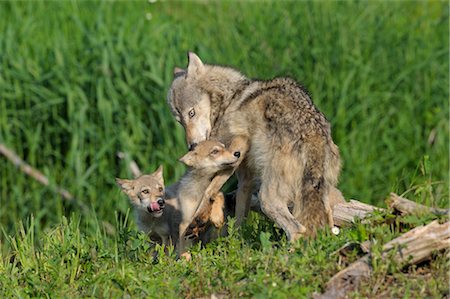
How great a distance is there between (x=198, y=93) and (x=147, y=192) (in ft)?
3.06

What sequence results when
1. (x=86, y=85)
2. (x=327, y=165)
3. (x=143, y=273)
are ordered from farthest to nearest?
(x=86, y=85) → (x=327, y=165) → (x=143, y=273)

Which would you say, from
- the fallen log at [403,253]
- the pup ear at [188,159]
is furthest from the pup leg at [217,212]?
the fallen log at [403,253]

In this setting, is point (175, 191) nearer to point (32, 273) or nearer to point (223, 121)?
point (223, 121)

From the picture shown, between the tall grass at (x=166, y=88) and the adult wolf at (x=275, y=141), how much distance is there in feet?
11.2

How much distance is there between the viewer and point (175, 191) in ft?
25.3

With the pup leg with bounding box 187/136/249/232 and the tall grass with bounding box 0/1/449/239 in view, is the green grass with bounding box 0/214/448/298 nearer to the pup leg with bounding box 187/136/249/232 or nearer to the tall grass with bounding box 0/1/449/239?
the pup leg with bounding box 187/136/249/232

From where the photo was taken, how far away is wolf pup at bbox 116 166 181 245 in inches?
291

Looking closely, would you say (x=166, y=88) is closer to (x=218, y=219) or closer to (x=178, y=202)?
(x=178, y=202)

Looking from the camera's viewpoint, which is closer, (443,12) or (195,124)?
(195,124)

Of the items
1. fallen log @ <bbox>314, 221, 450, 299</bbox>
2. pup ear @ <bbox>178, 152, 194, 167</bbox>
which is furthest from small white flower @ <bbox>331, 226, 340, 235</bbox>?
pup ear @ <bbox>178, 152, 194, 167</bbox>

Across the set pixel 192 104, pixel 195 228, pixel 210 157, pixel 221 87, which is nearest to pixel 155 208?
pixel 195 228

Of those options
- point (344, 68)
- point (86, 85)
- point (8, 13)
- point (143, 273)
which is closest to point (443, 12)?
point (344, 68)

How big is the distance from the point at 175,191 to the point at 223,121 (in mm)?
809

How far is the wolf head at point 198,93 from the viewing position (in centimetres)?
761
